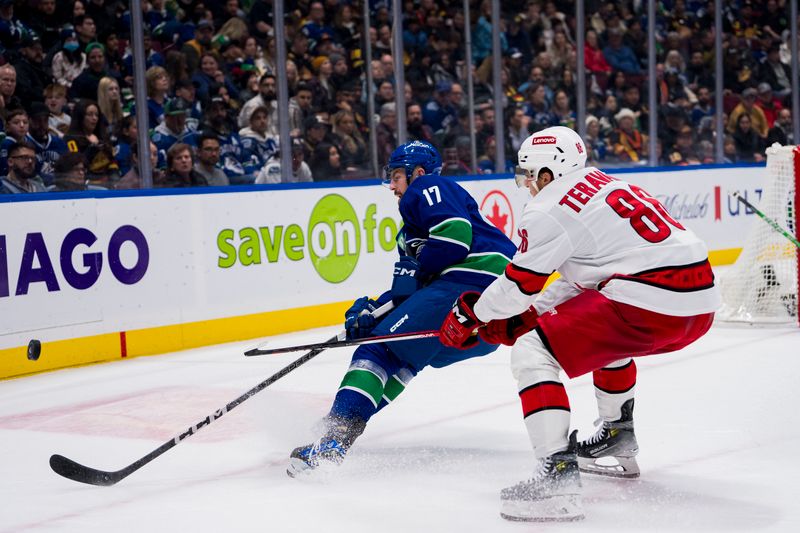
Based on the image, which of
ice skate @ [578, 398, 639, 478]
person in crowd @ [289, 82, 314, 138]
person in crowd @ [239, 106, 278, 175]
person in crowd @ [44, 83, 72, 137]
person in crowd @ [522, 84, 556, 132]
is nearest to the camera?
ice skate @ [578, 398, 639, 478]

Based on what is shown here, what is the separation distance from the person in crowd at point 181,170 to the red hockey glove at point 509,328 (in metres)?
3.78

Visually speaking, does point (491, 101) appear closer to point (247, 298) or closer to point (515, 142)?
point (515, 142)

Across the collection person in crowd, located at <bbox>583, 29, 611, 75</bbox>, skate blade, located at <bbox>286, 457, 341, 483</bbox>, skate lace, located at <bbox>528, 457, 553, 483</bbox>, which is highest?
person in crowd, located at <bbox>583, 29, 611, 75</bbox>

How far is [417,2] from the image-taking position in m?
8.56

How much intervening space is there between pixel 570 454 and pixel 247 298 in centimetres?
406

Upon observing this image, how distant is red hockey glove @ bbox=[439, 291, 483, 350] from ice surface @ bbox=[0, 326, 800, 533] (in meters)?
0.44

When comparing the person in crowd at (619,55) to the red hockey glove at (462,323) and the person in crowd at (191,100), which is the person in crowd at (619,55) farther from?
the red hockey glove at (462,323)

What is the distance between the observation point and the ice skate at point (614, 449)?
10.8ft

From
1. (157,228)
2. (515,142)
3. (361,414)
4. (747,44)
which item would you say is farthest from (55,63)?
(747,44)

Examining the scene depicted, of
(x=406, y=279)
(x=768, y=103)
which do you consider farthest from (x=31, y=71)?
(x=768, y=103)

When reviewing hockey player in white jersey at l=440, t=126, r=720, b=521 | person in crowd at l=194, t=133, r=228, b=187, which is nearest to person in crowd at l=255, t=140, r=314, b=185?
person in crowd at l=194, t=133, r=228, b=187

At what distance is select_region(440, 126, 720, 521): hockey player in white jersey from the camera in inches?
112

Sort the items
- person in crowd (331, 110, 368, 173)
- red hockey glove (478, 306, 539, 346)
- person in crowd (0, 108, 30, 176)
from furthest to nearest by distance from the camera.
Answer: person in crowd (331, 110, 368, 173) → person in crowd (0, 108, 30, 176) → red hockey glove (478, 306, 539, 346)

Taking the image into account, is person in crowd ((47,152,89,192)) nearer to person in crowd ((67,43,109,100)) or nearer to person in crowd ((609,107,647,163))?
person in crowd ((67,43,109,100))
